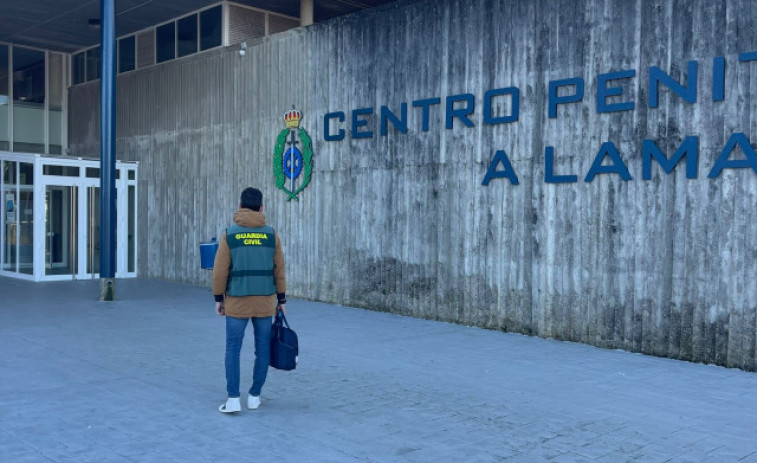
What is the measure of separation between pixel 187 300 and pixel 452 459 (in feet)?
33.2

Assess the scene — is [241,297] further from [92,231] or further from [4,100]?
[4,100]

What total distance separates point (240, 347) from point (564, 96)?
612 cm

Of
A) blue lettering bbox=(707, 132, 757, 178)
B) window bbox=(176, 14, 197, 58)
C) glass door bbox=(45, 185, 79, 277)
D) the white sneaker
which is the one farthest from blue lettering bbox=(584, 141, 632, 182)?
glass door bbox=(45, 185, 79, 277)

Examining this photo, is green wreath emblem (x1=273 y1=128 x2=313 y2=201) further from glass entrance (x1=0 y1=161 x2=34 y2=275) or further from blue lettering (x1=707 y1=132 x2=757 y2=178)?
blue lettering (x1=707 y1=132 x2=757 y2=178)

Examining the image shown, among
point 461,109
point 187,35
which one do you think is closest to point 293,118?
point 461,109

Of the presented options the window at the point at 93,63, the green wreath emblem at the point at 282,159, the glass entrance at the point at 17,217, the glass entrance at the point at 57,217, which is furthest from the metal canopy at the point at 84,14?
the green wreath emblem at the point at 282,159

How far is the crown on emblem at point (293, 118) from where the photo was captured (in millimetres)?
14672

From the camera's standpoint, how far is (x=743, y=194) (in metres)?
8.47

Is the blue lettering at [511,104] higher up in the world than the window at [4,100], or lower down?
lower down

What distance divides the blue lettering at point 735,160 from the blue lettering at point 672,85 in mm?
698

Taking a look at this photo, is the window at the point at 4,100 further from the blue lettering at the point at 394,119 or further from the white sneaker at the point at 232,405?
the white sneaker at the point at 232,405

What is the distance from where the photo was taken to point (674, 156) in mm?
9008

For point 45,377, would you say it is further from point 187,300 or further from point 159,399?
point 187,300

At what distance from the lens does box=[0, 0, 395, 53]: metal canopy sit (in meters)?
17.2
